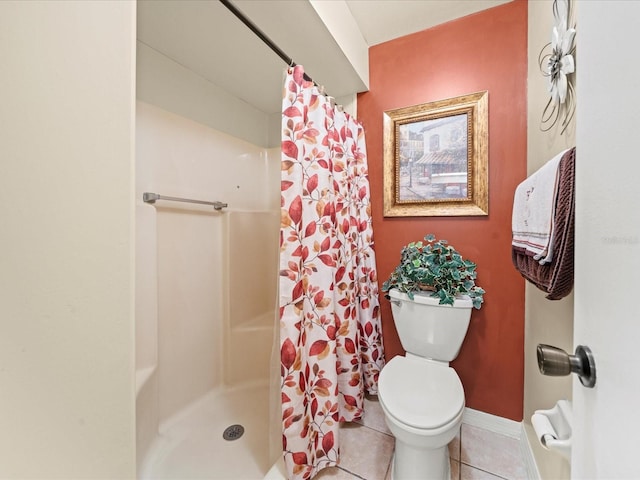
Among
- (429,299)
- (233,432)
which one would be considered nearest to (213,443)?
(233,432)

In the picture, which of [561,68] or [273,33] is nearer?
[561,68]

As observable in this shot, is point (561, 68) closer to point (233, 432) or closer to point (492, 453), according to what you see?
point (492, 453)

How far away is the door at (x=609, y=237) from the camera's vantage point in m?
0.30

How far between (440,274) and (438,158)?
69 cm

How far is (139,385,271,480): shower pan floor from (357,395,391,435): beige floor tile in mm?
582

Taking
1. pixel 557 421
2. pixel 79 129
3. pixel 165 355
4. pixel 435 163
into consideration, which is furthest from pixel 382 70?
pixel 165 355

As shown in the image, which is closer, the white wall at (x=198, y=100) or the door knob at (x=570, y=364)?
the door knob at (x=570, y=364)

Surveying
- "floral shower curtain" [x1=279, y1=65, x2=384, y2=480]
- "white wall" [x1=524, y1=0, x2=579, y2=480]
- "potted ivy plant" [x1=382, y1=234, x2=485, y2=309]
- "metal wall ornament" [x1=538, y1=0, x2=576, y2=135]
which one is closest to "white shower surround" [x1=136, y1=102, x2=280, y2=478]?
"floral shower curtain" [x1=279, y1=65, x2=384, y2=480]

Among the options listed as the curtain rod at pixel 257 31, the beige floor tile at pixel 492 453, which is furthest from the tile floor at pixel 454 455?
the curtain rod at pixel 257 31

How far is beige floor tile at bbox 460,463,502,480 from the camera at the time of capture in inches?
45.2

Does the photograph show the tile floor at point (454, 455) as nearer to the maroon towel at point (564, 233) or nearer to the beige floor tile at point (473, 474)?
the beige floor tile at point (473, 474)

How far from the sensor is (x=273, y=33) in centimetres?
121

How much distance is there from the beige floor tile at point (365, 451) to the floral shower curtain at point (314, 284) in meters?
0.08

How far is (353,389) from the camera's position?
1441mm
